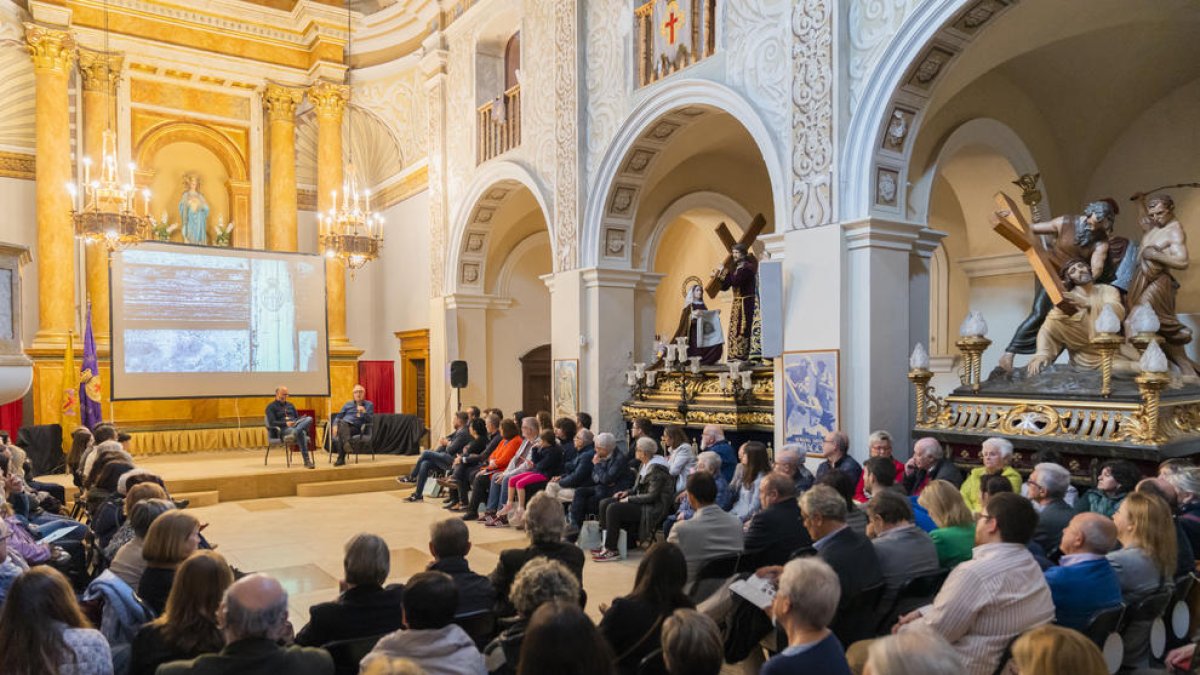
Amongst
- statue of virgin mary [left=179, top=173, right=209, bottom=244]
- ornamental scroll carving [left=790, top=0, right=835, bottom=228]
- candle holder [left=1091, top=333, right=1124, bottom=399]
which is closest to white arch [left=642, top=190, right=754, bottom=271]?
ornamental scroll carving [left=790, top=0, right=835, bottom=228]

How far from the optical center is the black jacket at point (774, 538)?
3.51 m

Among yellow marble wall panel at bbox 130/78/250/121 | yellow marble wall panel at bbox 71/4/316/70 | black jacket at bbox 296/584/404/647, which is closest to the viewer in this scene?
black jacket at bbox 296/584/404/647

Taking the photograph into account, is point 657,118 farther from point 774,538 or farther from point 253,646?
point 253,646

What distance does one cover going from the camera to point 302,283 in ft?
40.8

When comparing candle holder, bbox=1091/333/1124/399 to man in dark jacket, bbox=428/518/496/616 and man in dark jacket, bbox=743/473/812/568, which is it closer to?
man in dark jacket, bbox=743/473/812/568

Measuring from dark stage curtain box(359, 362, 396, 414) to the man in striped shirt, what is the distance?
40.6 feet

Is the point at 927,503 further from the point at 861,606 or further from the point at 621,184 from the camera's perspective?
the point at 621,184

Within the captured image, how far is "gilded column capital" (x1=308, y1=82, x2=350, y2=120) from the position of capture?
13742mm

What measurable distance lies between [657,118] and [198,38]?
8.98 meters

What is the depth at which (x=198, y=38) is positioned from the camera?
13.2m

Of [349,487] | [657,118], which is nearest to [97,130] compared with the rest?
[349,487]

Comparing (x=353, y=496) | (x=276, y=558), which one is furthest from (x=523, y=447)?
(x=353, y=496)

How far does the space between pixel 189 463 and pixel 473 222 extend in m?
5.04

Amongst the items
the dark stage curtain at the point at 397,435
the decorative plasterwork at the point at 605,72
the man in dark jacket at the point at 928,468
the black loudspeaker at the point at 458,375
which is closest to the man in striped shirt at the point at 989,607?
the man in dark jacket at the point at 928,468
